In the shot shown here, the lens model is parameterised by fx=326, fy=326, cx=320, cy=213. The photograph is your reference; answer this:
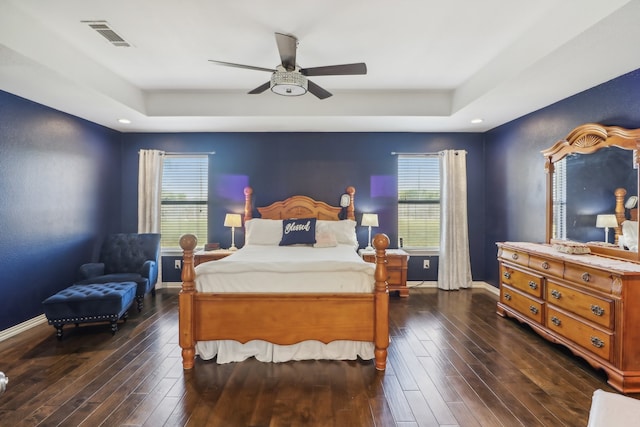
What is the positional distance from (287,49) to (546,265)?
298 cm

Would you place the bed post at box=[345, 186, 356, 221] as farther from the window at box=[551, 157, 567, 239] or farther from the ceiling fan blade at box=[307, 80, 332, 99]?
the window at box=[551, 157, 567, 239]

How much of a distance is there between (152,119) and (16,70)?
1.60 metres

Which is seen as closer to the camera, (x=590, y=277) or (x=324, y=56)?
(x=590, y=277)

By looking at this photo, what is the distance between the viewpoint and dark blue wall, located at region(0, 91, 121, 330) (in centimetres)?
326

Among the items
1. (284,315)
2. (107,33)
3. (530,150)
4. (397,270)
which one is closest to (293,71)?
(107,33)

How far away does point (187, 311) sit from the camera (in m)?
2.56

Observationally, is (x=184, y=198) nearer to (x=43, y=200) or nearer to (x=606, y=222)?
(x=43, y=200)

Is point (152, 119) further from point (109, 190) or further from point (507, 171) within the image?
point (507, 171)

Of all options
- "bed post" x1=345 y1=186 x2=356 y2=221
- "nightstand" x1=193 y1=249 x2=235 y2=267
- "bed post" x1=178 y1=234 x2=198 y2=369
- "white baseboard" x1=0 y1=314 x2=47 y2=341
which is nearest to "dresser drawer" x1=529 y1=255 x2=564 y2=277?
"bed post" x1=345 y1=186 x2=356 y2=221

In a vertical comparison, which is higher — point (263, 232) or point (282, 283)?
point (263, 232)

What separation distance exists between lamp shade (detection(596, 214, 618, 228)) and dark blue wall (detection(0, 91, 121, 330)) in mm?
5715

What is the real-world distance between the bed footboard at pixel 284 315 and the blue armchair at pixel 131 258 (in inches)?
67.5

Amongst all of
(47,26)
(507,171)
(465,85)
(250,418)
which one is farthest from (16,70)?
(507,171)

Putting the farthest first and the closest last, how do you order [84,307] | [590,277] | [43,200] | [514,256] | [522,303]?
[43,200], [514,256], [522,303], [84,307], [590,277]
